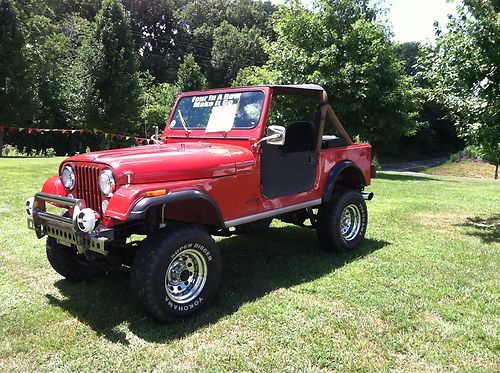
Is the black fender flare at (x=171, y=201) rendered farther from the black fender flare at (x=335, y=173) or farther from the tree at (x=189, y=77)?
the tree at (x=189, y=77)

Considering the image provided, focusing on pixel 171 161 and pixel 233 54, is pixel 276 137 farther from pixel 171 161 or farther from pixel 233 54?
pixel 233 54

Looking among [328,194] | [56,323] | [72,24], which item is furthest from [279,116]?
[72,24]

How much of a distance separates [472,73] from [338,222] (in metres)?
3.46

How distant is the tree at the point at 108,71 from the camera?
21234mm

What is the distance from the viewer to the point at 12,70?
66.3 ft

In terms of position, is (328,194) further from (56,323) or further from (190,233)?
(56,323)

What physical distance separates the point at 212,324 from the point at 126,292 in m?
1.10

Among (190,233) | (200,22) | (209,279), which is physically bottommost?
(209,279)

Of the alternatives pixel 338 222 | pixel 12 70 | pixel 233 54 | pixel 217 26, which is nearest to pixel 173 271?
pixel 338 222

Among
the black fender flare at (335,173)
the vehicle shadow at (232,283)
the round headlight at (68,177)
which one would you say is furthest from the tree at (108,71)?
the round headlight at (68,177)

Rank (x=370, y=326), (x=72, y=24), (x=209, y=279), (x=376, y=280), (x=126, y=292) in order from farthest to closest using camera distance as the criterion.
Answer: (x=72, y=24) → (x=376, y=280) → (x=126, y=292) → (x=209, y=279) → (x=370, y=326)

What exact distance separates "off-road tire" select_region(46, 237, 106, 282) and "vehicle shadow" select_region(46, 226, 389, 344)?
3.9 inches

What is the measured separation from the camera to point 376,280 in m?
4.53

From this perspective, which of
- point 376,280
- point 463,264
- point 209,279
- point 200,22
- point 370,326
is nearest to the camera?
point 370,326
